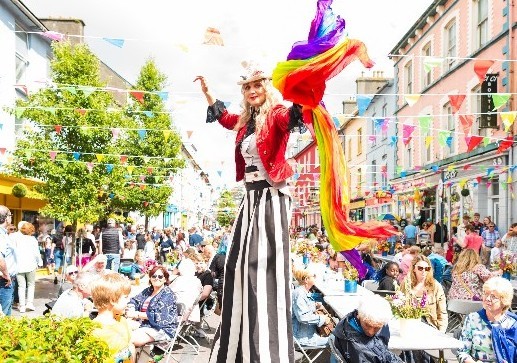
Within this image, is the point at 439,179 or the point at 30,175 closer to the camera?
the point at 30,175

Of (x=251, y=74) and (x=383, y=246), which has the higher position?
(x=251, y=74)

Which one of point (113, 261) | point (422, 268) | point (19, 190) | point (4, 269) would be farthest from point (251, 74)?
point (19, 190)

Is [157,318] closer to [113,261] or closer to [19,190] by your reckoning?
[113,261]

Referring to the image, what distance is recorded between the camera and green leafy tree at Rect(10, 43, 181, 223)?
13719mm

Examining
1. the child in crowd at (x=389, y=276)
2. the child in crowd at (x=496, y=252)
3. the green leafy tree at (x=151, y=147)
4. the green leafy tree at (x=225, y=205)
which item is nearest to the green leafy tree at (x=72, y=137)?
the child in crowd at (x=389, y=276)

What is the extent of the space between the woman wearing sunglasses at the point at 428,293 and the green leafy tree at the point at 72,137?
8759 mm

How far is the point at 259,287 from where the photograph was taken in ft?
9.95

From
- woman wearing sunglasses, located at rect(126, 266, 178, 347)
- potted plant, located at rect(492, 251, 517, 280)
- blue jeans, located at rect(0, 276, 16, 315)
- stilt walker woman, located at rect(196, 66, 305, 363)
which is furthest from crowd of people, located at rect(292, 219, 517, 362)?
blue jeans, located at rect(0, 276, 16, 315)

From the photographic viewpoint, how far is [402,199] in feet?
86.7

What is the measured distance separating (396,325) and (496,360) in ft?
2.97

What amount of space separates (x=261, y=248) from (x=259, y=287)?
0.20 m

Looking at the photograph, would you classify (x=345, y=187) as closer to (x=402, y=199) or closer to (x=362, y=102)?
(x=362, y=102)

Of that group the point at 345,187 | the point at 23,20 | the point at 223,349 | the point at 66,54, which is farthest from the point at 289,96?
the point at 23,20

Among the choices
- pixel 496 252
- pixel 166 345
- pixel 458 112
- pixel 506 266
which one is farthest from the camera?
pixel 458 112
